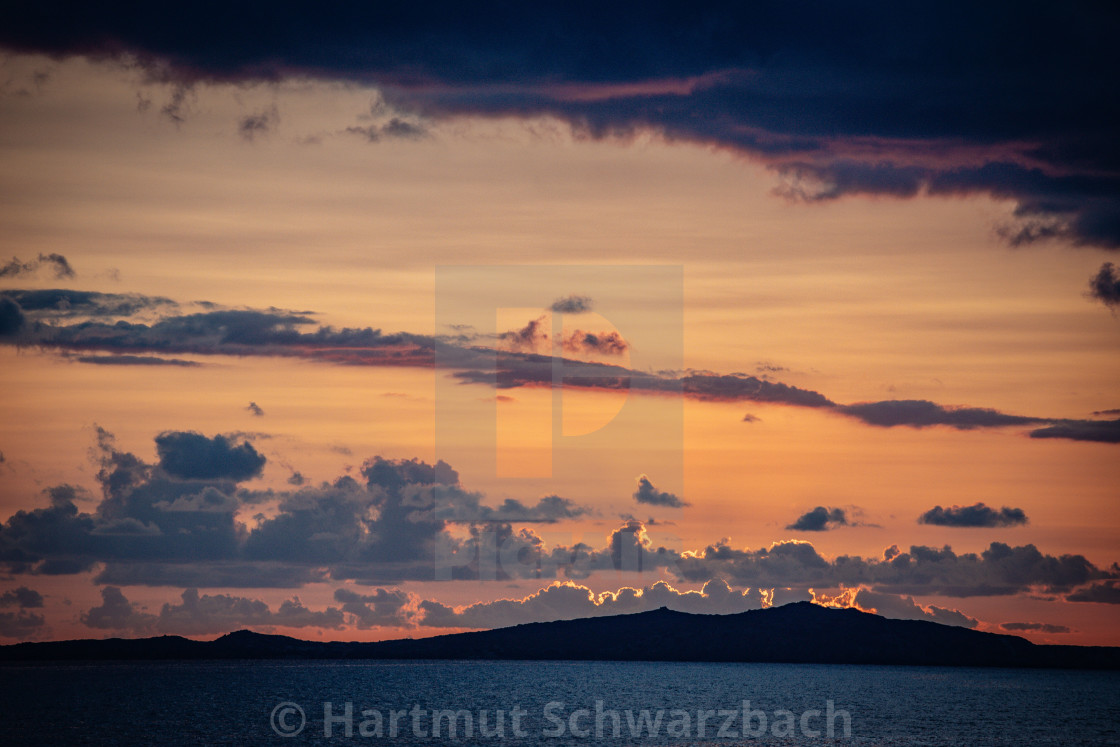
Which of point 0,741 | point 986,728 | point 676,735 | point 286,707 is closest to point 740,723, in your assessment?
point 676,735

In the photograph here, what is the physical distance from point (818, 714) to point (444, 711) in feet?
230

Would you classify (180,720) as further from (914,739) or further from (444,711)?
(914,739)

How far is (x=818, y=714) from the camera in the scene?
7466 inches

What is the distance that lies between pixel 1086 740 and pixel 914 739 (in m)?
33.8

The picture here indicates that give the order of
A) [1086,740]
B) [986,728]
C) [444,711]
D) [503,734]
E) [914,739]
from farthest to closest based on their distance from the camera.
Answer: [444,711] → [986,728] → [1086,740] → [914,739] → [503,734]

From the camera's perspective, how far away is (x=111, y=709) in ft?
605

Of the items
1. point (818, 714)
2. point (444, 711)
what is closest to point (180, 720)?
point (444, 711)

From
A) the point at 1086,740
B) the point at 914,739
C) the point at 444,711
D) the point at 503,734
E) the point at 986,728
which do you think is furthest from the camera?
the point at 444,711

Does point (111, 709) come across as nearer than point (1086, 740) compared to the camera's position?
No

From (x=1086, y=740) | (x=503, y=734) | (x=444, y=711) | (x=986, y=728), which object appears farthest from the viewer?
(x=444, y=711)

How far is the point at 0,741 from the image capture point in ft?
446

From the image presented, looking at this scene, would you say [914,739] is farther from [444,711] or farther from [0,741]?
[0,741]

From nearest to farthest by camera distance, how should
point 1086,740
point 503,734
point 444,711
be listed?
1. point 503,734
2. point 1086,740
3. point 444,711

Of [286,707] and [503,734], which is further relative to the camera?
[286,707]
